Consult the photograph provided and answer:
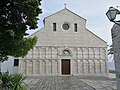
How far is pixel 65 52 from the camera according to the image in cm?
3200

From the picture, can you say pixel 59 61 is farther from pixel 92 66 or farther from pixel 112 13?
pixel 112 13

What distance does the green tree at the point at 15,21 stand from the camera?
10.0m

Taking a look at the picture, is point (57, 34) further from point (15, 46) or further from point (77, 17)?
point (15, 46)

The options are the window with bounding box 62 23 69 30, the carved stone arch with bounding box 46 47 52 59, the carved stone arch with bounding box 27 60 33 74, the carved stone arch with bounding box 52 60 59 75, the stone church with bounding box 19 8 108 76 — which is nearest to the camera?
the carved stone arch with bounding box 27 60 33 74

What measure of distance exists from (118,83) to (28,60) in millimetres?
23959

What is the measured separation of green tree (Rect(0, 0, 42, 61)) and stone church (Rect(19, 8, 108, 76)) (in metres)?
19.4

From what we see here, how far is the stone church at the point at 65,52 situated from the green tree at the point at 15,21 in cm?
1942

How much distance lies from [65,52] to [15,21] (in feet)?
71.7

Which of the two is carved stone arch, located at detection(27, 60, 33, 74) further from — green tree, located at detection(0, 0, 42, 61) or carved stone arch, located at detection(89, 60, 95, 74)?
green tree, located at detection(0, 0, 42, 61)

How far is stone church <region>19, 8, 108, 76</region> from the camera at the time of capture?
3066 cm

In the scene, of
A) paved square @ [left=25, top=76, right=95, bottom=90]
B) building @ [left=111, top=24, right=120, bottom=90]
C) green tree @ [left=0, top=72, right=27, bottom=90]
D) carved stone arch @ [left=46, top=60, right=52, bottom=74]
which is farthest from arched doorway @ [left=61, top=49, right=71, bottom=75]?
building @ [left=111, top=24, right=120, bottom=90]

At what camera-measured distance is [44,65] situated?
30766 millimetres

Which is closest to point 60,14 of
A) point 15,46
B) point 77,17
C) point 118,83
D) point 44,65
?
point 77,17

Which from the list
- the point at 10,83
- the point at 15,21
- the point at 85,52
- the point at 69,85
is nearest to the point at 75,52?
the point at 85,52
